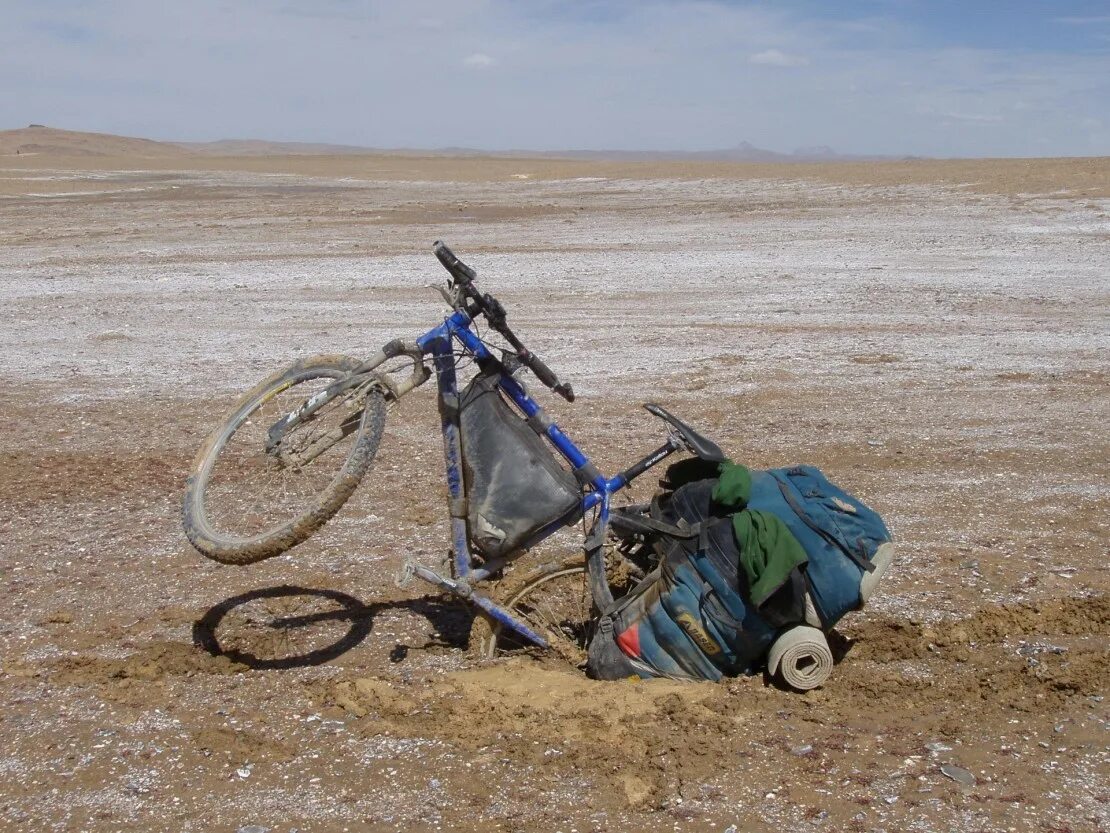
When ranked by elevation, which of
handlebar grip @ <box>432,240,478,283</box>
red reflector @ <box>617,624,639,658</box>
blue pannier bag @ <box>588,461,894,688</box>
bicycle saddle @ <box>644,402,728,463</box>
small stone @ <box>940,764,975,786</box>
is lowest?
small stone @ <box>940,764,975,786</box>

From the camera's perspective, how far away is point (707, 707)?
13.5ft

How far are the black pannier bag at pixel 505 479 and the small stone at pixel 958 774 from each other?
1646mm

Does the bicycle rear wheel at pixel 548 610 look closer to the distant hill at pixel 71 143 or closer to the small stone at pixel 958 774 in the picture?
the small stone at pixel 958 774

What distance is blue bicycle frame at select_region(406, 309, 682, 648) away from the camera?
175 inches

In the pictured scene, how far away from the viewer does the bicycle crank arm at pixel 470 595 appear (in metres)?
4.42

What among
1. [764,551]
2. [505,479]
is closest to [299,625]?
[505,479]

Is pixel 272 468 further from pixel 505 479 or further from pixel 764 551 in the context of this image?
pixel 764 551

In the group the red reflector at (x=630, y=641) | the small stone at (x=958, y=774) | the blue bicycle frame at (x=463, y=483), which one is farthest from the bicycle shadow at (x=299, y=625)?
the small stone at (x=958, y=774)

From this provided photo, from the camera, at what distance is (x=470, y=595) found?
457 cm

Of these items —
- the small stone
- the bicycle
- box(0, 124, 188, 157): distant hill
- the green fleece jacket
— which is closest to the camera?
the small stone

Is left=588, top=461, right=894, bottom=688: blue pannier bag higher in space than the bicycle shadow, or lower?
higher

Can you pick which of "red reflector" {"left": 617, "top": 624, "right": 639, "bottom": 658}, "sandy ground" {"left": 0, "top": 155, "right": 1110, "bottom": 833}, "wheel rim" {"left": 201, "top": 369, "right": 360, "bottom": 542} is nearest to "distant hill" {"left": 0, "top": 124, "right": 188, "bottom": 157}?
"sandy ground" {"left": 0, "top": 155, "right": 1110, "bottom": 833}

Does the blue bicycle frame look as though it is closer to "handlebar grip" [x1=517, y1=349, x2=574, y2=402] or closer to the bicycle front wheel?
"handlebar grip" [x1=517, y1=349, x2=574, y2=402]

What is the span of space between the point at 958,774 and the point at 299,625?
2929 mm
